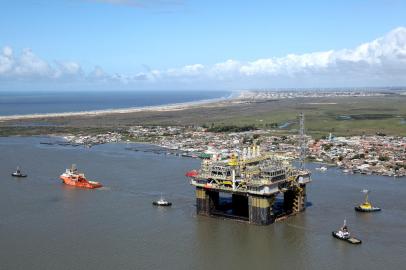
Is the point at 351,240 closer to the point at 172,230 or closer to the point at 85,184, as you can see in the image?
the point at 172,230

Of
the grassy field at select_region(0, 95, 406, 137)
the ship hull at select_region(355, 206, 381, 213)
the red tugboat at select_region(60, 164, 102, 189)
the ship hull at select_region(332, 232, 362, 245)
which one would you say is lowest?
the ship hull at select_region(332, 232, 362, 245)

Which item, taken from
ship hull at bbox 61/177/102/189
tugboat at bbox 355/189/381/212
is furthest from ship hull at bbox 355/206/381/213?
ship hull at bbox 61/177/102/189

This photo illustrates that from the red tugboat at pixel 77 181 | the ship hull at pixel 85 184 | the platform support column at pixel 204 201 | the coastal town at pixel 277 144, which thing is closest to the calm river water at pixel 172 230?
the platform support column at pixel 204 201

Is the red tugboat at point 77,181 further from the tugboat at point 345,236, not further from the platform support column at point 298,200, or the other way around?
the tugboat at point 345,236

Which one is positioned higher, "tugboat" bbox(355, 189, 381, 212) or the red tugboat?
the red tugboat

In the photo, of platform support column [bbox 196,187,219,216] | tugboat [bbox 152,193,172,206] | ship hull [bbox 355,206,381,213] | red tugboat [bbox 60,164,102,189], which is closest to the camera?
platform support column [bbox 196,187,219,216]

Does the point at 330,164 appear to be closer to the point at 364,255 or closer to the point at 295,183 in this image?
the point at 295,183

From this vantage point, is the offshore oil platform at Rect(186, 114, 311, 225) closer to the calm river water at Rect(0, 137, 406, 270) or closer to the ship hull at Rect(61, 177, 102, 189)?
the calm river water at Rect(0, 137, 406, 270)
